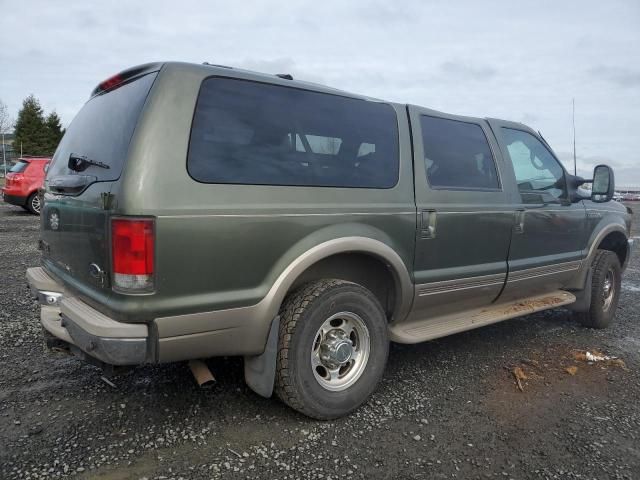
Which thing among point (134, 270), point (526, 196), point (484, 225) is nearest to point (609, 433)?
point (484, 225)

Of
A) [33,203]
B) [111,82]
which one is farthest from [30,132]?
[111,82]

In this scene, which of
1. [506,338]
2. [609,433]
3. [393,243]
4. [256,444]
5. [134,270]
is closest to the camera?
[134,270]

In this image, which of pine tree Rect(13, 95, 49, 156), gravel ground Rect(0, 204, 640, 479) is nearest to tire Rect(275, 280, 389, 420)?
gravel ground Rect(0, 204, 640, 479)

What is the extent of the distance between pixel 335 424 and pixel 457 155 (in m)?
2.16

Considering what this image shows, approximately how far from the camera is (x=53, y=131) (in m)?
54.7

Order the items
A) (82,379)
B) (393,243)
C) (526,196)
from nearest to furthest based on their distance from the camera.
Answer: (393,243)
(82,379)
(526,196)

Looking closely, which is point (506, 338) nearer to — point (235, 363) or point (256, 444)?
point (235, 363)

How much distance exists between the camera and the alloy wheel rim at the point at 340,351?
116 inches

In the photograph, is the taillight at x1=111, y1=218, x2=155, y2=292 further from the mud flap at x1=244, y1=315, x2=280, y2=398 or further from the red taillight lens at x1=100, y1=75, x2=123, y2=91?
the red taillight lens at x1=100, y1=75, x2=123, y2=91

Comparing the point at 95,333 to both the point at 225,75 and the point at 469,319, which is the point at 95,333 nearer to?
the point at 225,75

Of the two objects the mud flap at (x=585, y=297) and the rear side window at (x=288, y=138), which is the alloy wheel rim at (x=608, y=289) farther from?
the rear side window at (x=288, y=138)

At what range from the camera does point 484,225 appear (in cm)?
374

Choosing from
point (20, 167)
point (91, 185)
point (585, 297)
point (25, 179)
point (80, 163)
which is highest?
point (20, 167)

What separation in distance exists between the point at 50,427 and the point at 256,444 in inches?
45.3
